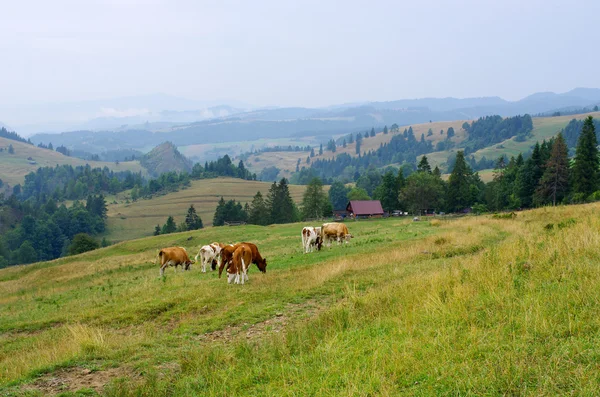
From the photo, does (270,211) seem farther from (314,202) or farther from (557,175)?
(557,175)

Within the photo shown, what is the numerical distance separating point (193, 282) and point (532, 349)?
15.0m

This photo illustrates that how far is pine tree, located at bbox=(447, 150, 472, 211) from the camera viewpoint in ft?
289

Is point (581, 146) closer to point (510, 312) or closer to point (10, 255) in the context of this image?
point (510, 312)

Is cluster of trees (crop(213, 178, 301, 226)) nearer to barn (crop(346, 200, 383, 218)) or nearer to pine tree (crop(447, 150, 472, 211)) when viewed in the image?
barn (crop(346, 200, 383, 218))

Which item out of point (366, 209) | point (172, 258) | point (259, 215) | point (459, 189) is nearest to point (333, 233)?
point (172, 258)

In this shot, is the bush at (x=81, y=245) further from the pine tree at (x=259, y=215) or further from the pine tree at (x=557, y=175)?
the pine tree at (x=557, y=175)

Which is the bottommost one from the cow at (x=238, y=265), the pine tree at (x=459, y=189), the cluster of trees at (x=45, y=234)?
the cluster of trees at (x=45, y=234)

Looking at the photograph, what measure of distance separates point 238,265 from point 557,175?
214ft

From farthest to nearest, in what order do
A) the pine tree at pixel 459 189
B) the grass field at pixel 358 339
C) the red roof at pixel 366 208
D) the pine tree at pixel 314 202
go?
the pine tree at pixel 314 202 < the red roof at pixel 366 208 < the pine tree at pixel 459 189 < the grass field at pixel 358 339

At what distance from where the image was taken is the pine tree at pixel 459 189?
3467 inches

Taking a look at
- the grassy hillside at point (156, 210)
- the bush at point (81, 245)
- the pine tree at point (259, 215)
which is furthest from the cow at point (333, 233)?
the grassy hillside at point (156, 210)

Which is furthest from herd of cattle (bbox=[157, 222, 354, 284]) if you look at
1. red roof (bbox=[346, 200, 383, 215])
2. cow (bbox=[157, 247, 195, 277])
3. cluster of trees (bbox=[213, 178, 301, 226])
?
cluster of trees (bbox=[213, 178, 301, 226])

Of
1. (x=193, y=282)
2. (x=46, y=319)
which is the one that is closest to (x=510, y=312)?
(x=193, y=282)

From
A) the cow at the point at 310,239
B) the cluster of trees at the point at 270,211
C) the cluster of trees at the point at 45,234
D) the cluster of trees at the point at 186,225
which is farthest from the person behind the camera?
the cluster of trees at the point at 186,225
